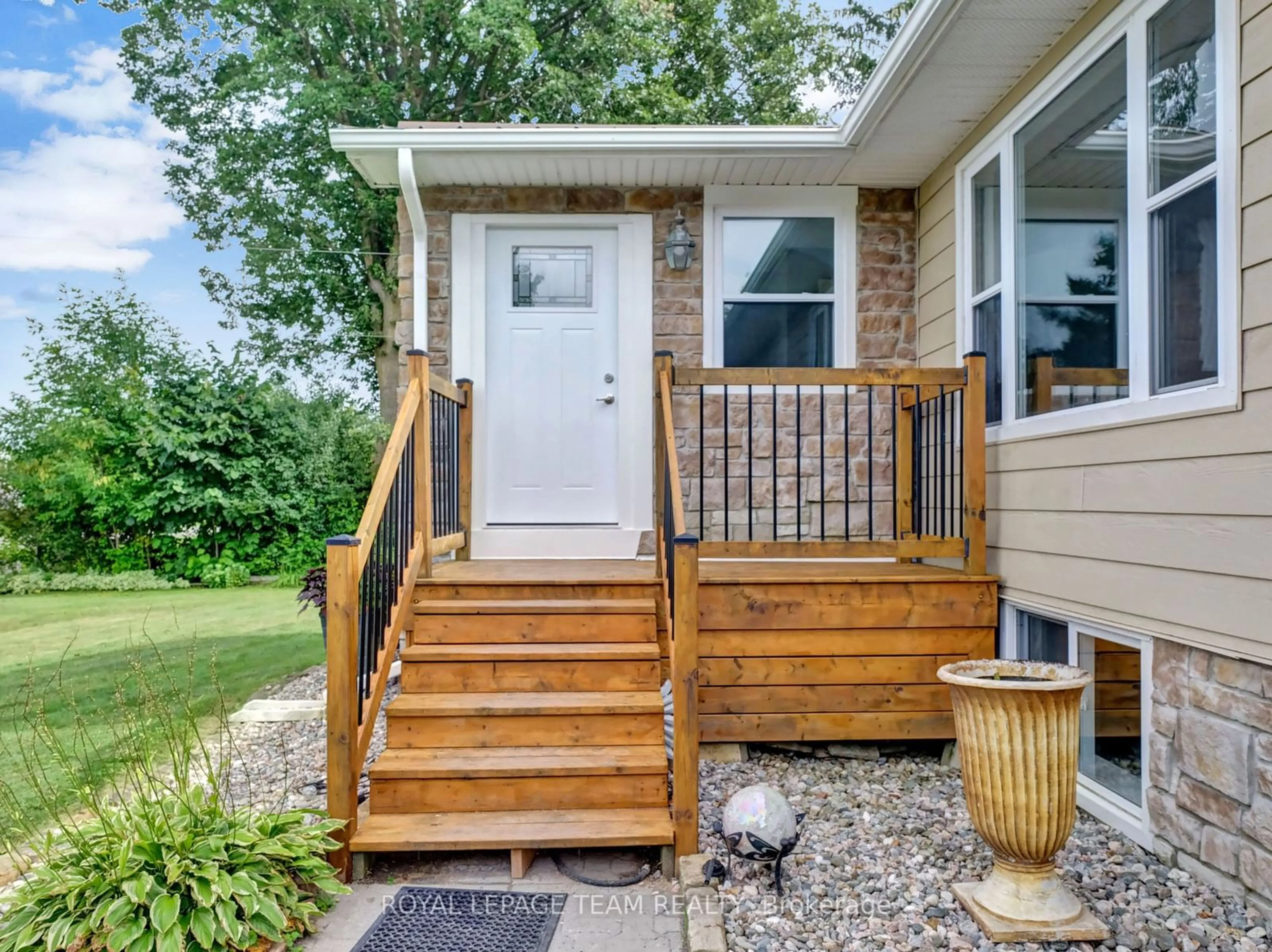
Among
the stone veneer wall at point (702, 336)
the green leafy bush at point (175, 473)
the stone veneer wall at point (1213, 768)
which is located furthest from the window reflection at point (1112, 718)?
the green leafy bush at point (175, 473)

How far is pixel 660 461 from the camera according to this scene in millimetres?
4020

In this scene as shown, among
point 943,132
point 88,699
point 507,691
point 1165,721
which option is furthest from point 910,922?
point 88,699

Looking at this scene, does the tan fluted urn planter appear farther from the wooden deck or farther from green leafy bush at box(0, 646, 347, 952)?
green leafy bush at box(0, 646, 347, 952)

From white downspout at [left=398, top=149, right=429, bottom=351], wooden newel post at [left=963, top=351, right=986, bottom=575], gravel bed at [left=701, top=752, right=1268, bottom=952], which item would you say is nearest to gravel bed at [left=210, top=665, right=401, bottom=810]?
gravel bed at [left=701, top=752, right=1268, bottom=952]

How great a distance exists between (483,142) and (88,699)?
364cm

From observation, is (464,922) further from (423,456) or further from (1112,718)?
(1112,718)

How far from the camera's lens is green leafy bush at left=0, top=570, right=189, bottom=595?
27.5 ft

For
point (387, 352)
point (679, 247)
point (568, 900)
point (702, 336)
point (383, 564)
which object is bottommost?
point (568, 900)

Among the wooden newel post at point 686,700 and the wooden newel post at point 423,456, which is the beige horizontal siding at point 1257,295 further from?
the wooden newel post at point 423,456

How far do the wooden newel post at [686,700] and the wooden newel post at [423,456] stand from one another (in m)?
1.26

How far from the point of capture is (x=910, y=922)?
2.25 m

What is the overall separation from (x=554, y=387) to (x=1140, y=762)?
10.4 feet

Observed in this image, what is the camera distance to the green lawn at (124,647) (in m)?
4.19

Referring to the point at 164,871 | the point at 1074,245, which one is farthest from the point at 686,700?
the point at 1074,245
